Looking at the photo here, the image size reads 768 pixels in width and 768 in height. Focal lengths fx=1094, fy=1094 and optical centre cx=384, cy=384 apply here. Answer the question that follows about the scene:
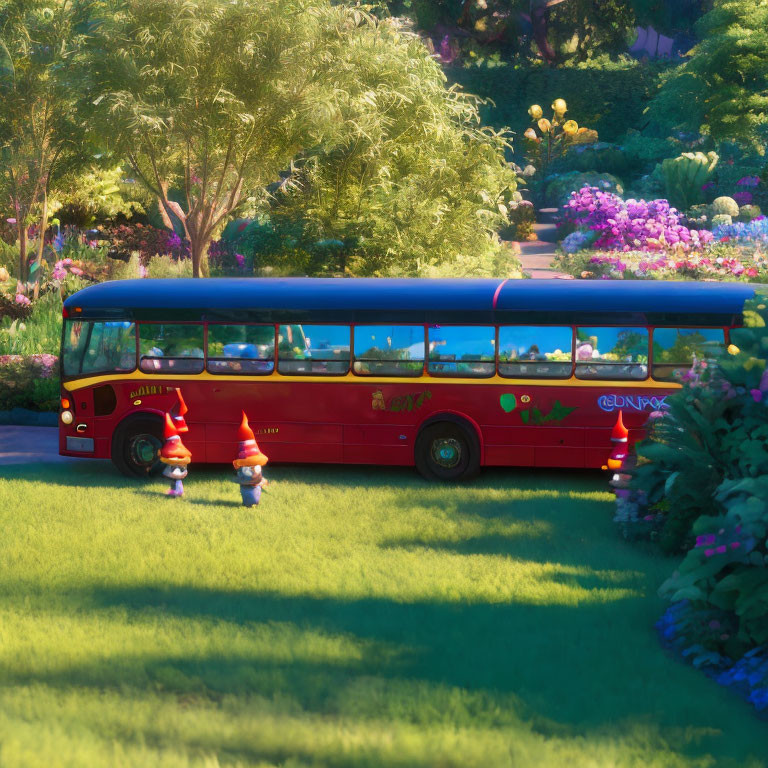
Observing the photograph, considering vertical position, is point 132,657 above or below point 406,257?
below

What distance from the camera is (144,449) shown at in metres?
15.4

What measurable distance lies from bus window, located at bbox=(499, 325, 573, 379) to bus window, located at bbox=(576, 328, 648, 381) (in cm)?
17

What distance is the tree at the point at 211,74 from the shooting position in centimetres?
2062

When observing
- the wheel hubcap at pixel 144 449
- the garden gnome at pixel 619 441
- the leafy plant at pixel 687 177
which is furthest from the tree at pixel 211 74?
the leafy plant at pixel 687 177

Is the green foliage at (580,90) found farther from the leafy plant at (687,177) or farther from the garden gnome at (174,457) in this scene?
the garden gnome at (174,457)

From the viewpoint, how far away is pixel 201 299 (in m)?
15.1

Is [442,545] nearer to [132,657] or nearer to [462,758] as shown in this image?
[132,657]

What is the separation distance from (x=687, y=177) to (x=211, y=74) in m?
23.4

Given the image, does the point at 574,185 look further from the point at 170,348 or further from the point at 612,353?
the point at 170,348

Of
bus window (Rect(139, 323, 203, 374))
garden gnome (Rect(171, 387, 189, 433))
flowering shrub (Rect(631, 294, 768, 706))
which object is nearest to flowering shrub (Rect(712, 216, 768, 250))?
bus window (Rect(139, 323, 203, 374))

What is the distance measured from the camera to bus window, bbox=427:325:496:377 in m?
14.7

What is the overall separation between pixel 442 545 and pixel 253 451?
119 inches

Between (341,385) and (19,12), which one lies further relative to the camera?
(19,12)

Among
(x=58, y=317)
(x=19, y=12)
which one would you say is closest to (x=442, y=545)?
(x=58, y=317)
